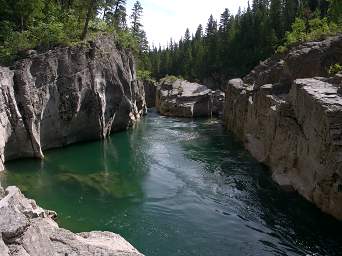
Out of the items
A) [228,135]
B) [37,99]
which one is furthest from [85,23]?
[228,135]

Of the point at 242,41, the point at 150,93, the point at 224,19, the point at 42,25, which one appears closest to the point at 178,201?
the point at 42,25

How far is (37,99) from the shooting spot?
32.5 metres

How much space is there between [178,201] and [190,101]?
1697 inches

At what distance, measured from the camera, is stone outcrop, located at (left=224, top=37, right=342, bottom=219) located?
19.8 meters

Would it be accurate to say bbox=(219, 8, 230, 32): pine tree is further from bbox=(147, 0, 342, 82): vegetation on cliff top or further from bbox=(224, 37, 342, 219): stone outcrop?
bbox=(224, 37, 342, 219): stone outcrop

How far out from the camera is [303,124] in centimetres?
2386

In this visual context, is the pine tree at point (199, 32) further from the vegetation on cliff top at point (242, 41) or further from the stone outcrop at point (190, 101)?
the stone outcrop at point (190, 101)

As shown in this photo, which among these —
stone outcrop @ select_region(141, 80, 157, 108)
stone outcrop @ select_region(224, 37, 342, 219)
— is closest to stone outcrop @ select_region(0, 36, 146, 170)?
stone outcrop @ select_region(224, 37, 342, 219)

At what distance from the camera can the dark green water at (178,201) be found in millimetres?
17906

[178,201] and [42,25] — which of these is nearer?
[178,201]

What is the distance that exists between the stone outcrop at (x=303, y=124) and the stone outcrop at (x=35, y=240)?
1185cm

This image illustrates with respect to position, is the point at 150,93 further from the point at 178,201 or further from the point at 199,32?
the point at 178,201

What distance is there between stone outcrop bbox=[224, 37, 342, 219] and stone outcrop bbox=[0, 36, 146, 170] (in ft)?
43.1

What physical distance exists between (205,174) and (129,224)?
9841 mm
